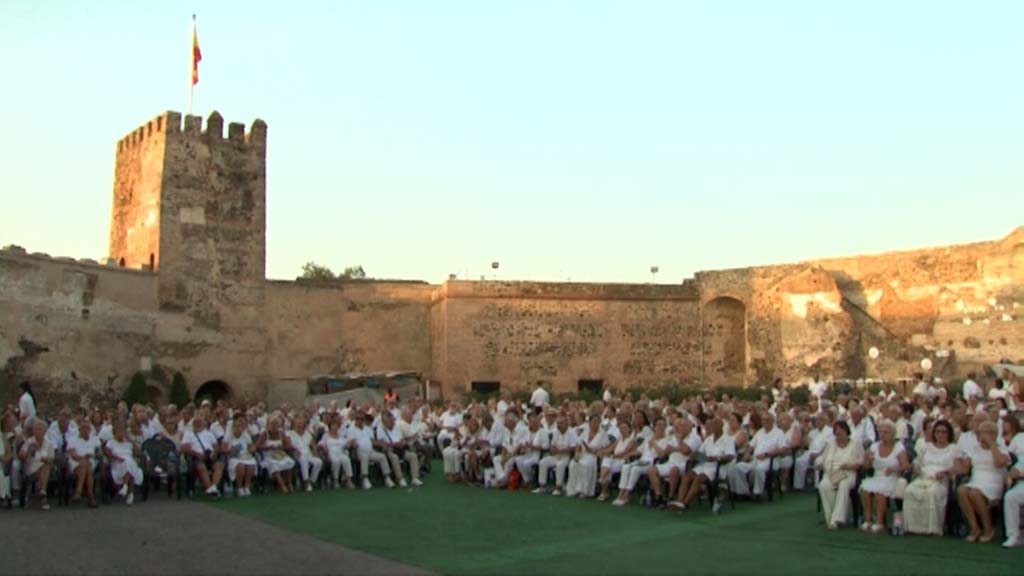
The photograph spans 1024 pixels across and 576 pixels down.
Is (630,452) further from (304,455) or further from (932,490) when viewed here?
(304,455)

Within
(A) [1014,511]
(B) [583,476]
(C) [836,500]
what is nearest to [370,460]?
(B) [583,476]

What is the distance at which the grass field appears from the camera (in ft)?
28.5

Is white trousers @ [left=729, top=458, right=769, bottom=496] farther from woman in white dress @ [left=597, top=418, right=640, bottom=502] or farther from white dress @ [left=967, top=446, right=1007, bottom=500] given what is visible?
white dress @ [left=967, top=446, right=1007, bottom=500]

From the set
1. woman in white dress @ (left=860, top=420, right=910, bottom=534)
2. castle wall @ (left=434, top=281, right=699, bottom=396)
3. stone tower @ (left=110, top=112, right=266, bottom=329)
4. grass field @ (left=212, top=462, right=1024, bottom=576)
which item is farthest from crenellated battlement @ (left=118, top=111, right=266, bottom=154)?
woman in white dress @ (left=860, top=420, right=910, bottom=534)

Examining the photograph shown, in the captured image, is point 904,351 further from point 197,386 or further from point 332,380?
point 197,386

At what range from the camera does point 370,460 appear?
16234 mm

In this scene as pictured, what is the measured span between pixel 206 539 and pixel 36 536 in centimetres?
193

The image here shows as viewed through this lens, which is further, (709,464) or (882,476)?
(709,464)

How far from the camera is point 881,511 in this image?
33.6 ft

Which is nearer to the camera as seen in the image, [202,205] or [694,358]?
[202,205]

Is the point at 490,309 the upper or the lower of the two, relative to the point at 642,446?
upper

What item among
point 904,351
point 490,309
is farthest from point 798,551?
point 490,309

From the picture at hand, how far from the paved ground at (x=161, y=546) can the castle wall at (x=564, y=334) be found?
17.8 m

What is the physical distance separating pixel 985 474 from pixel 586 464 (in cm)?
541
